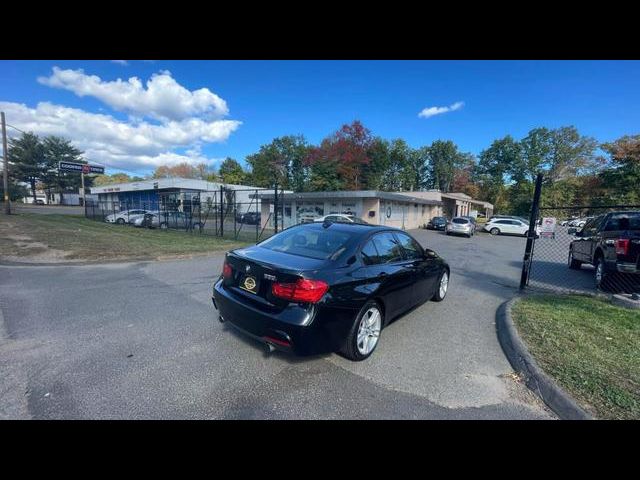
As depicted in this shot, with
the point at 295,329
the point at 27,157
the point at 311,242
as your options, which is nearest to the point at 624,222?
the point at 311,242

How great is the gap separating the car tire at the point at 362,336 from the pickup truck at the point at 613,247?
598 centimetres

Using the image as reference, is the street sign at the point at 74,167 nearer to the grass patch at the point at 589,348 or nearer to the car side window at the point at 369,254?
the car side window at the point at 369,254

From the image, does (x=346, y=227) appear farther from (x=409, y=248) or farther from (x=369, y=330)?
(x=369, y=330)

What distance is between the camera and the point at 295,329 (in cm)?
270

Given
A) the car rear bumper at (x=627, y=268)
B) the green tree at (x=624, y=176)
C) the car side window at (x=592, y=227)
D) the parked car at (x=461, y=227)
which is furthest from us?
the green tree at (x=624, y=176)

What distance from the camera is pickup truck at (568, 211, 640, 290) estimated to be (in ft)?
19.0

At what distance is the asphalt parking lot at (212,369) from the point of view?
243 centimetres

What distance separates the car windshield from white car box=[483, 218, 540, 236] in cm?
2733

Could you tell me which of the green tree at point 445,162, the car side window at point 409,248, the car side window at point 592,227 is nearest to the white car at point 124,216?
the car side window at point 409,248

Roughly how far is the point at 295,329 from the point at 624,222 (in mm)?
8514

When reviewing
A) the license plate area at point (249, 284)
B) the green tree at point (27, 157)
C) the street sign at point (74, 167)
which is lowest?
the license plate area at point (249, 284)

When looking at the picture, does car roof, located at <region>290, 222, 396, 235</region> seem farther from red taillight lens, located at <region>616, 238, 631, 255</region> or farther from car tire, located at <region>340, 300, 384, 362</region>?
red taillight lens, located at <region>616, 238, 631, 255</region>
